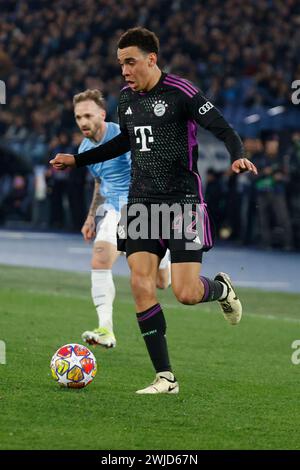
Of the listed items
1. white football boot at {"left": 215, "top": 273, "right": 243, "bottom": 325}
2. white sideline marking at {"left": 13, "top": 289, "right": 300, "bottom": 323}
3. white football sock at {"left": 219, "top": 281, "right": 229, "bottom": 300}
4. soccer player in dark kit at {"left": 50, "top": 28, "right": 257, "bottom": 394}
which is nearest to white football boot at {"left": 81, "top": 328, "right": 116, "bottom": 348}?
white football boot at {"left": 215, "top": 273, "right": 243, "bottom": 325}

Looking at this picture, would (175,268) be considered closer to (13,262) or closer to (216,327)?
(216,327)

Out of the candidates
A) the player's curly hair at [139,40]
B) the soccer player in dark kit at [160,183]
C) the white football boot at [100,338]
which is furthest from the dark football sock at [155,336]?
the white football boot at [100,338]

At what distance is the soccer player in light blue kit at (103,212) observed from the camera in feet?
34.7

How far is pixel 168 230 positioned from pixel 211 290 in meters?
0.65

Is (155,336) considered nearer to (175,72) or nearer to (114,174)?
(114,174)

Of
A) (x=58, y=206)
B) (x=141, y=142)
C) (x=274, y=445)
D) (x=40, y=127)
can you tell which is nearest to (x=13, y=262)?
(x=58, y=206)

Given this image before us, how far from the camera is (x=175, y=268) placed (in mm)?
8117

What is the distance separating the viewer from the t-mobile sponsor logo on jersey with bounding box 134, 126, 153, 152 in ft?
26.9

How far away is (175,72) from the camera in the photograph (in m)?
26.4

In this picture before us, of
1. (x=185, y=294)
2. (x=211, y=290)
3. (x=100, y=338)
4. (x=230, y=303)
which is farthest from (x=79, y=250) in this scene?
(x=185, y=294)

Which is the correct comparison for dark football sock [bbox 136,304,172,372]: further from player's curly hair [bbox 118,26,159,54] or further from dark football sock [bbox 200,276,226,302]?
player's curly hair [bbox 118,26,159,54]

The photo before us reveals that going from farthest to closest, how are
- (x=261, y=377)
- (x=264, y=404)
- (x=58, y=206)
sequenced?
(x=58, y=206) < (x=261, y=377) < (x=264, y=404)

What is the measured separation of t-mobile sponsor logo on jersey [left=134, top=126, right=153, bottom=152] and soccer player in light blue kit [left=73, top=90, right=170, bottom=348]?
2373mm

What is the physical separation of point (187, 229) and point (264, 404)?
1.28 metres
